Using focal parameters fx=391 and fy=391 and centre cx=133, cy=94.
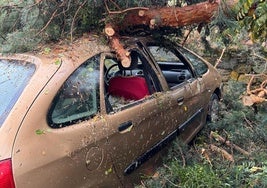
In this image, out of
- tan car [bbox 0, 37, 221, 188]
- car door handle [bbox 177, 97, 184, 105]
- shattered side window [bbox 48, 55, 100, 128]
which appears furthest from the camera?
car door handle [bbox 177, 97, 184, 105]

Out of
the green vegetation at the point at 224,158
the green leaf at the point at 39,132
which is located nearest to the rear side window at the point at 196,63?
the green vegetation at the point at 224,158

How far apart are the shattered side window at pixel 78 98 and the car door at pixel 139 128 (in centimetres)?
17

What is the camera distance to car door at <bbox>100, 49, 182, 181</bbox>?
11.3ft

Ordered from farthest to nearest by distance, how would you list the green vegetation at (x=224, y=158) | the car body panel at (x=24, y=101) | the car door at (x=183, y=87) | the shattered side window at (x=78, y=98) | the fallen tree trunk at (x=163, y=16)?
the car door at (x=183, y=87), the fallen tree trunk at (x=163, y=16), the green vegetation at (x=224, y=158), the shattered side window at (x=78, y=98), the car body panel at (x=24, y=101)

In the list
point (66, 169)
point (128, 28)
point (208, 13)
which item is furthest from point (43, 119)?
point (208, 13)

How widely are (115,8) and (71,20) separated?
0.48 meters

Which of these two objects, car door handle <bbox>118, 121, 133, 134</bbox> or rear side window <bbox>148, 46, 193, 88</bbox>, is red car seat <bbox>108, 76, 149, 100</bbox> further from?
rear side window <bbox>148, 46, 193, 88</bbox>

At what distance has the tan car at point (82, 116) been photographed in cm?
274

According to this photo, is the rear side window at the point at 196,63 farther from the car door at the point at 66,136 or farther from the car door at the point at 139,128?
the car door at the point at 66,136

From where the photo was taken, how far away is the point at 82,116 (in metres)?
3.19

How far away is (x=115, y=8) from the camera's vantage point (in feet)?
13.2

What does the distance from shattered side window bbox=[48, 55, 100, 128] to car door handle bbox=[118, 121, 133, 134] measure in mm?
302

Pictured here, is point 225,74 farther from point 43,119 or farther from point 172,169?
point 43,119

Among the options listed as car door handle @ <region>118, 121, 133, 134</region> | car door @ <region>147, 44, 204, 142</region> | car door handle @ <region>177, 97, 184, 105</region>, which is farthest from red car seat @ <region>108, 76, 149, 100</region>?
car door handle @ <region>118, 121, 133, 134</region>
